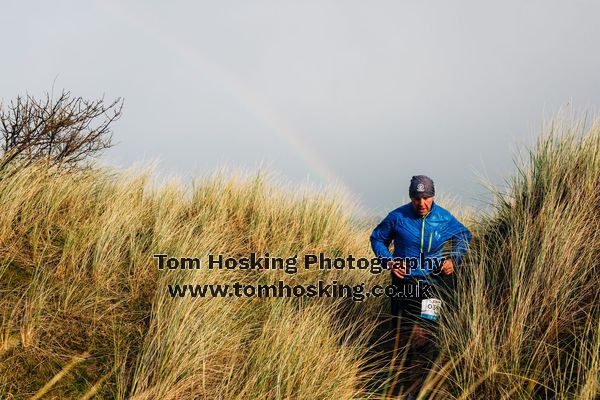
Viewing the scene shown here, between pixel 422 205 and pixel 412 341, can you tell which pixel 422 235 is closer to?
pixel 422 205

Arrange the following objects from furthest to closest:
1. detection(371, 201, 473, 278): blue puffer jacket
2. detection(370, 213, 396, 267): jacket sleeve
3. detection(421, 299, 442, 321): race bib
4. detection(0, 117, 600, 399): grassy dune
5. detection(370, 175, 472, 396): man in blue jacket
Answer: detection(370, 213, 396, 267): jacket sleeve < detection(371, 201, 473, 278): blue puffer jacket < detection(370, 175, 472, 396): man in blue jacket < detection(421, 299, 442, 321): race bib < detection(0, 117, 600, 399): grassy dune

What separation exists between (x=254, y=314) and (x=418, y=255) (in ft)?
5.89

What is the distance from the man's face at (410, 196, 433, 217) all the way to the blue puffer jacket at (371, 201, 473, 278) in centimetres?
6

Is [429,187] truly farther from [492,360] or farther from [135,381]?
[135,381]

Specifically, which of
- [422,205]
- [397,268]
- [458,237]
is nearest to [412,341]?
[397,268]

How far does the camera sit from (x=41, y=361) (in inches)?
122

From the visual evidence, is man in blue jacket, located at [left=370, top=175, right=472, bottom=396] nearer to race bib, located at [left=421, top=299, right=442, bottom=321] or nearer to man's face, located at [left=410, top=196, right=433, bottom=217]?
man's face, located at [left=410, top=196, right=433, bottom=217]

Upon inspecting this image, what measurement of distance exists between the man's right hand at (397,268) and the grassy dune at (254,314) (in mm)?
557

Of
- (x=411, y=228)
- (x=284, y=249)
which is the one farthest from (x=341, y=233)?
(x=411, y=228)

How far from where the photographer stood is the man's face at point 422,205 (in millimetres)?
4207

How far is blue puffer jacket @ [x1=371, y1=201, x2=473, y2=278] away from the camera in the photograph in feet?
14.1

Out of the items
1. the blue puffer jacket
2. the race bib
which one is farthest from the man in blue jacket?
the race bib

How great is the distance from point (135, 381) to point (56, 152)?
645 cm

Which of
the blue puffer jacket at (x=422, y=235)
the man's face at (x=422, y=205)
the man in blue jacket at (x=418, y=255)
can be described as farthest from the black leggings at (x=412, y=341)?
the man's face at (x=422, y=205)
